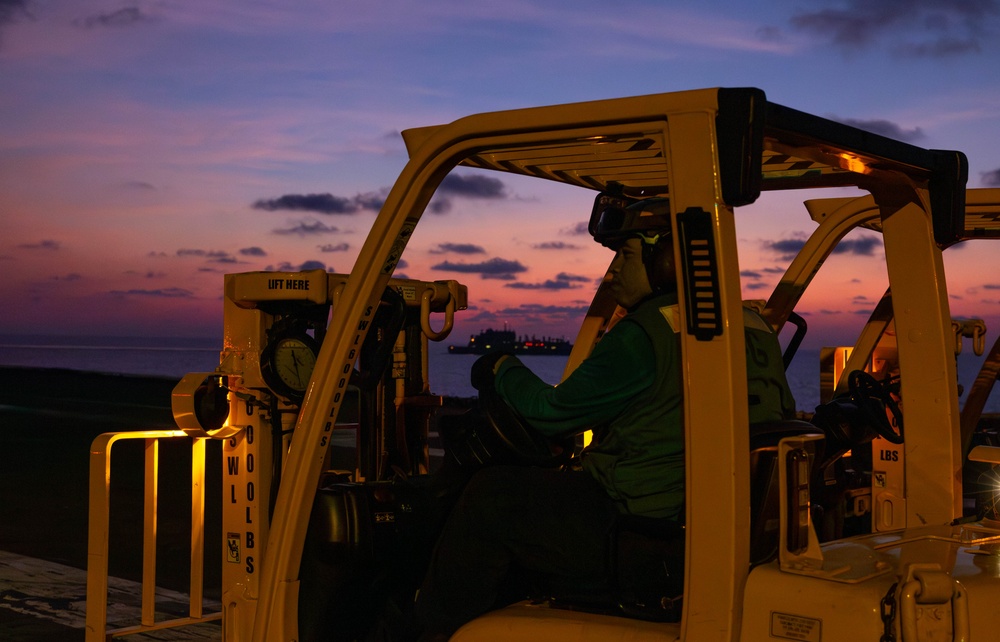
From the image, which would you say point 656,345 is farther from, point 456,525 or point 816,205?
point 816,205

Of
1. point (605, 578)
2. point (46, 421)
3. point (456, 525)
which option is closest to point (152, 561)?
point (456, 525)

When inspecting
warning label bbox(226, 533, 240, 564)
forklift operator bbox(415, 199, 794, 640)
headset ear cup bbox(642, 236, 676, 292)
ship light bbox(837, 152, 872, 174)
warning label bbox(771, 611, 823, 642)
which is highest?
ship light bbox(837, 152, 872, 174)

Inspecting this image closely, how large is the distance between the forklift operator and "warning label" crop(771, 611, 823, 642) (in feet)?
1.68

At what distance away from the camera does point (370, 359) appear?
4.13 m

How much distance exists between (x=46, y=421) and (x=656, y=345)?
110 ft

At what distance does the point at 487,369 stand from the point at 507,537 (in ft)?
1.67

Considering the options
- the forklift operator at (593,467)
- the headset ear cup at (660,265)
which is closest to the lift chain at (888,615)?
the forklift operator at (593,467)

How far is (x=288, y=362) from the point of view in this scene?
13.9 ft

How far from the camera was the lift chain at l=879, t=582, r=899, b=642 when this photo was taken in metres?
2.52

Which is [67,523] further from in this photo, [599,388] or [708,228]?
[708,228]

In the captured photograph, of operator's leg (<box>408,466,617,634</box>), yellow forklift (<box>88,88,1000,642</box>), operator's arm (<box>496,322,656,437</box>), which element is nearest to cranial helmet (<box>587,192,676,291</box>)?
yellow forklift (<box>88,88,1000,642</box>)

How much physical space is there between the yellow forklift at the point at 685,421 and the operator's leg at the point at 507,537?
12 cm

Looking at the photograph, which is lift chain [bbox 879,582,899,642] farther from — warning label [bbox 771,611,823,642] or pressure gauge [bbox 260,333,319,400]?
pressure gauge [bbox 260,333,319,400]

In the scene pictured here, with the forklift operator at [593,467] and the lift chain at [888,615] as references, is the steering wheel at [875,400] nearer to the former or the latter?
the forklift operator at [593,467]
